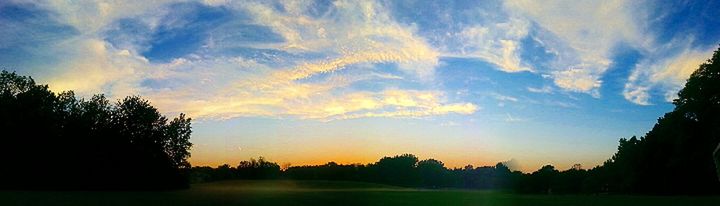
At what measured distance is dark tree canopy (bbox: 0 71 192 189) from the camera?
2788 inches

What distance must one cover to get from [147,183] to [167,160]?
5495mm

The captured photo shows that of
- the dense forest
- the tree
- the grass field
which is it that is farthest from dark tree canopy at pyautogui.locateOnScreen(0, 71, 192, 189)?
the tree

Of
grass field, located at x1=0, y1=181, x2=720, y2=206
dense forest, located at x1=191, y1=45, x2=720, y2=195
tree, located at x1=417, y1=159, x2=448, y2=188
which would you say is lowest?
grass field, located at x1=0, y1=181, x2=720, y2=206

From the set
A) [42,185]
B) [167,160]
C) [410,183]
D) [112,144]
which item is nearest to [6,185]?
[42,185]

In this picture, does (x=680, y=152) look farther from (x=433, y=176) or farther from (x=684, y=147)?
(x=433, y=176)

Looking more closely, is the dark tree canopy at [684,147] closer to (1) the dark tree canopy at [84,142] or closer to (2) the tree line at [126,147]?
(2) the tree line at [126,147]

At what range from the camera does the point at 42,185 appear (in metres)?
71.9

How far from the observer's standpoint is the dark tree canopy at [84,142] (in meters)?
70.8

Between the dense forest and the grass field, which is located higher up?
the dense forest

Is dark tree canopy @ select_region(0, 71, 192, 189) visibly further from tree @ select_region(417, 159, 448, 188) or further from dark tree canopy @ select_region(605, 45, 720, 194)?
tree @ select_region(417, 159, 448, 188)

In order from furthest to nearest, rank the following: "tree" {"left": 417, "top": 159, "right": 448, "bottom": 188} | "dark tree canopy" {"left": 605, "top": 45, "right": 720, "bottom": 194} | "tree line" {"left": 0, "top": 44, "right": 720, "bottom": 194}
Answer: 1. "tree" {"left": 417, "top": 159, "right": 448, "bottom": 188}
2. "tree line" {"left": 0, "top": 44, "right": 720, "bottom": 194}
3. "dark tree canopy" {"left": 605, "top": 45, "right": 720, "bottom": 194}

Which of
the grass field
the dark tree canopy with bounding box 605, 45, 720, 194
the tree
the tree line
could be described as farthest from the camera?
the tree

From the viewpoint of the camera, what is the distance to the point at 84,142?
78188 millimetres

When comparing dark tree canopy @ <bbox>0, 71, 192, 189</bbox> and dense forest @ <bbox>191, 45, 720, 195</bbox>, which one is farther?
dark tree canopy @ <bbox>0, 71, 192, 189</bbox>
